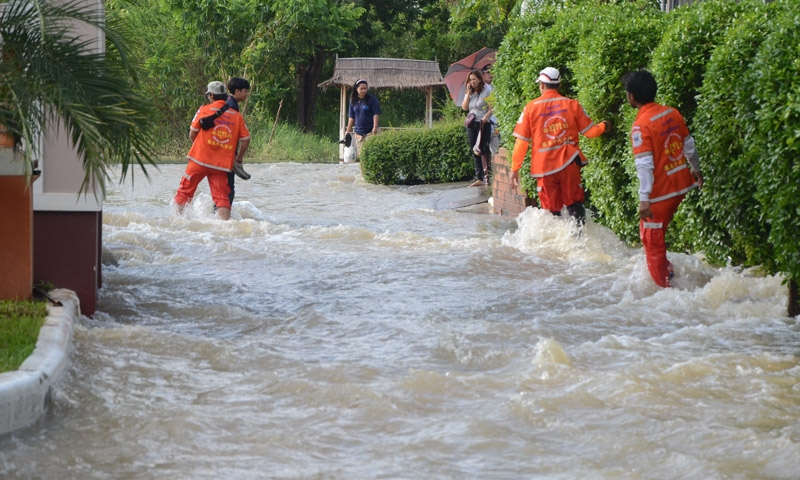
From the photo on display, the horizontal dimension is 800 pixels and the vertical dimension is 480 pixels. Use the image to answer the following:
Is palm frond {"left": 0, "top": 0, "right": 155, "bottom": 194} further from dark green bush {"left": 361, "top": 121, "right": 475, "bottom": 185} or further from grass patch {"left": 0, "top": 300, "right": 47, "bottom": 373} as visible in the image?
dark green bush {"left": 361, "top": 121, "right": 475, "bottom": 185}

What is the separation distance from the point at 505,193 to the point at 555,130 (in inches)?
157

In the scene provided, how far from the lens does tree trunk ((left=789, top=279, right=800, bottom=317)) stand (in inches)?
299

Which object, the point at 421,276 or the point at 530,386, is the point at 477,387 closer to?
the point at 530,386

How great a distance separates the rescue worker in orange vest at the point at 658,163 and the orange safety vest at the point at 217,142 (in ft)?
17.5

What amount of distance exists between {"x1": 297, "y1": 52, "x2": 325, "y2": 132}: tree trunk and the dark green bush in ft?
54.0

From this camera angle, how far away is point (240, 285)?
30.4ft

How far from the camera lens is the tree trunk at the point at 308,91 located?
36219 millimetres

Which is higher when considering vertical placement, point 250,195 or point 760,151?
point 760,151

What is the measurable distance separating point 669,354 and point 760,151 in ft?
5.56

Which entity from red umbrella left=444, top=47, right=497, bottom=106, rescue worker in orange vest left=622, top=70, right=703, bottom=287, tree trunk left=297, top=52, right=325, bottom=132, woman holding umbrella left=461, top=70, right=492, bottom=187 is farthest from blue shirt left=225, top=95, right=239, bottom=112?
tree trunk left=297, top=52, right=325, bottom=132

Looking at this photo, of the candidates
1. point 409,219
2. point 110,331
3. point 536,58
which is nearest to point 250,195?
point 409,219

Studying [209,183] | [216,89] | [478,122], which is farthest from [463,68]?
[209,183]

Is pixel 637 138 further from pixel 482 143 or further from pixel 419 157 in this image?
pixel 419 157

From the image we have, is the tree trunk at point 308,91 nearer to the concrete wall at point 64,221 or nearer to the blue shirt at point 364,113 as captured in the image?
the blue shirt at point 364,113
